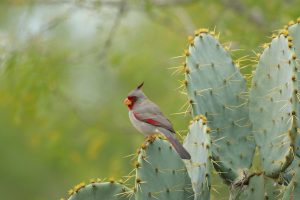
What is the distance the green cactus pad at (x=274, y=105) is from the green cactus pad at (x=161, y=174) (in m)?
0.49

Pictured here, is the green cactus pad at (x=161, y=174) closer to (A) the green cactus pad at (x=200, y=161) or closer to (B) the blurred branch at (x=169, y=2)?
(A) the green cactus pad at (x=200, y=161)

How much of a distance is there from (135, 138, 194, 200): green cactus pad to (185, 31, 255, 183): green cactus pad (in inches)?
13.1

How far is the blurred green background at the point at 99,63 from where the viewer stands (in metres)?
12.1

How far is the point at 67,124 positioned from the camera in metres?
14.4

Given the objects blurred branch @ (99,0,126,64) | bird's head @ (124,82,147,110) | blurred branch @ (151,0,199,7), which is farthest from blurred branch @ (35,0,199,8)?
bird's head @ (124,82,147,110)

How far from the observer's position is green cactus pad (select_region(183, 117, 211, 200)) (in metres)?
5.82

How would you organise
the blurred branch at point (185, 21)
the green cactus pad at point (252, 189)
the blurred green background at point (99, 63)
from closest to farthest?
the green cactus pad at point (252, 189) < the blurred green background at point (99, 63) < the blurred branch at point (185, 21)

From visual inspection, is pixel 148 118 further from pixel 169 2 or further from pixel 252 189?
pixel 169 2

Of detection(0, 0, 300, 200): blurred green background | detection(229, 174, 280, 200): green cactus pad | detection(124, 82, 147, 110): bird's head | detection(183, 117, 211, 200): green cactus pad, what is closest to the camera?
detection(183, 117, 211, 200): green cactus pad

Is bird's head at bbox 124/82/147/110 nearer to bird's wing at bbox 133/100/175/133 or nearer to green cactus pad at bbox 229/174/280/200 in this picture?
bird's wing at bbox 133/100/175/133

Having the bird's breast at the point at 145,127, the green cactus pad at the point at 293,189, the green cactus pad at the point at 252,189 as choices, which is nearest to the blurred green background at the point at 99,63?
the bird's breast at the point at 145,127

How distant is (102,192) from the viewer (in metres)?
6.11

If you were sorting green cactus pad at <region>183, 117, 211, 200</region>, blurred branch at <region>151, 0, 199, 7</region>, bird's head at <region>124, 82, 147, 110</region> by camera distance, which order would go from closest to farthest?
green cactus pad at <region>183, 117, 211, 200</region>
bird's head at <region>124, 82, 147, 110</region>
blurred branch at <region>151, 0, 199, 7</region>

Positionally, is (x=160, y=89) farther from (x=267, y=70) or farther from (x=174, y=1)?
(x=267, y=70)
